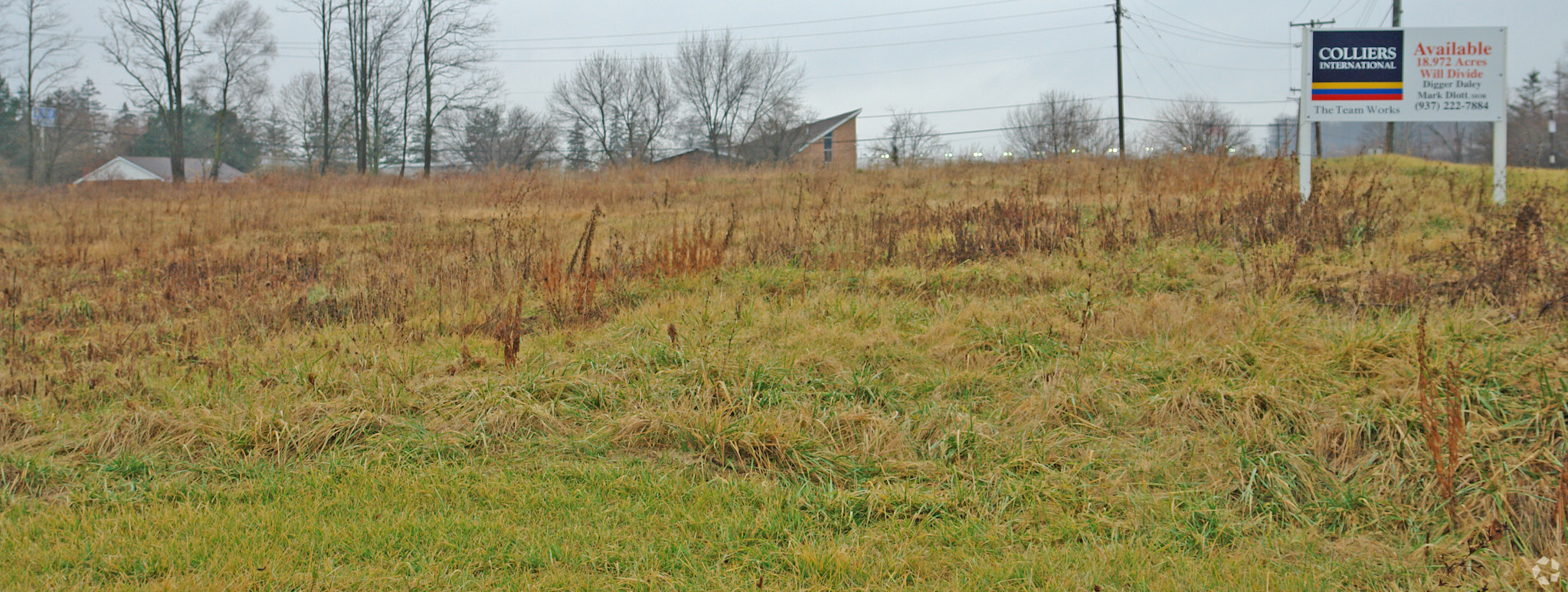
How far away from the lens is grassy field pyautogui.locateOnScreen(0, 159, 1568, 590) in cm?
319

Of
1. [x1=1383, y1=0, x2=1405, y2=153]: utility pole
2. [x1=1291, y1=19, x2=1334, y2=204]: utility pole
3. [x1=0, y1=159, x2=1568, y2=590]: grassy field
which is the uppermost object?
[x1=1383, y1=0, x2=1405, y2=153]: utility pole

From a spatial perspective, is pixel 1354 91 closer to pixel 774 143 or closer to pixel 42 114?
pixel 774 143

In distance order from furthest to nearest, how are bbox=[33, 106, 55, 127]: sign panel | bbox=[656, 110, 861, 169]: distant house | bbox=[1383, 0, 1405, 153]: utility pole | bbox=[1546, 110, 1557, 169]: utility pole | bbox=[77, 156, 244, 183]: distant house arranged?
bbox=[77, 156, 244, 183]: distant house
bbox=[656, 110, 861, 169]: distant house
bbox=[33, 106, 55, 127]: sign panel
bbox=[1546, 110, 1557, 169]: utility pole
bbox=[1383, 0, 1405, 153]: utility pole

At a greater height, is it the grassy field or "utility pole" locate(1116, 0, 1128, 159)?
"utility pole" locate(1116, 0, 1128, 159)

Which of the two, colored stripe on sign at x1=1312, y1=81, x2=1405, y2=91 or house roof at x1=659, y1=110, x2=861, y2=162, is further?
house roof at x1=659, y1=110, x2=861, y2=162

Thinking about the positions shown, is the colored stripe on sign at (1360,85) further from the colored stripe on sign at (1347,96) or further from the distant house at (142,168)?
the distant house at (142,168)

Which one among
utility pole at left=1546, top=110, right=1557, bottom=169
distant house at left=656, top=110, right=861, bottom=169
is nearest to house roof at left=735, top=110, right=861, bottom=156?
distant house at left=656, top=110, right=861, bottom=169

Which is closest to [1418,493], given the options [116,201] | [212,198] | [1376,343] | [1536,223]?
[1376,343]

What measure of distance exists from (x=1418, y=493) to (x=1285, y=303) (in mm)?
2582

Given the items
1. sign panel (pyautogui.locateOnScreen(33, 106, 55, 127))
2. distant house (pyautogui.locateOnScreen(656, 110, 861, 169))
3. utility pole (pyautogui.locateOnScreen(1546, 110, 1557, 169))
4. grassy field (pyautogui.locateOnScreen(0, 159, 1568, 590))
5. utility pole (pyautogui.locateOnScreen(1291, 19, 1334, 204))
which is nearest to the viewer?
grassy field (pyautogui.locateOnScreen(0, 159, 1568, 590))

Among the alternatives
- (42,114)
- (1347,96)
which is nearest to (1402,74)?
(1347,96)

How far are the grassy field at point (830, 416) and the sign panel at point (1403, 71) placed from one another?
2.36 metres

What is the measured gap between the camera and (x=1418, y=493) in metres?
3.57

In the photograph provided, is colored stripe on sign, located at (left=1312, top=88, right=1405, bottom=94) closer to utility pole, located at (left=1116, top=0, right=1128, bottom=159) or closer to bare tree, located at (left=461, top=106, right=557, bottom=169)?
utility pole, located at (left=1116, top=0, right=1128, bottom=159)
